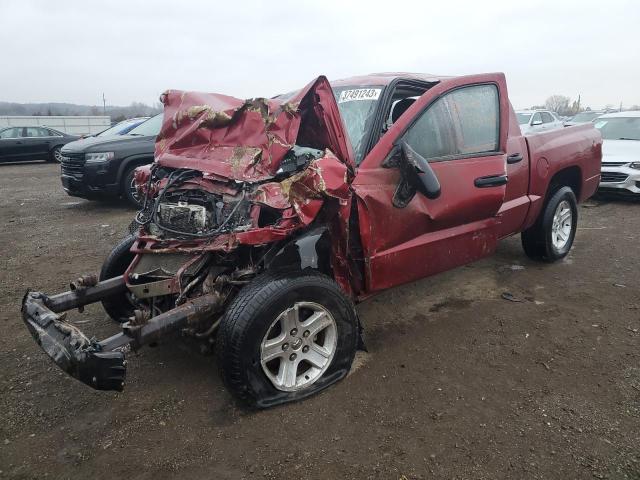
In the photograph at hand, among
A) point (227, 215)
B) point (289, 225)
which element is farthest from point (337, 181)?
point (227, 215)

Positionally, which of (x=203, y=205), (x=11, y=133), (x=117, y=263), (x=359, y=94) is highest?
(x=11, y=133)

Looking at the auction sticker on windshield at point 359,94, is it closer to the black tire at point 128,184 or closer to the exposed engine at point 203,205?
the exposed engine at point 203,205

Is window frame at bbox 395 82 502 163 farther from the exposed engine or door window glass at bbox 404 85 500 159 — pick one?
the exposed engine

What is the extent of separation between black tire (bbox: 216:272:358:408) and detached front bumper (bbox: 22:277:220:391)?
0.21m

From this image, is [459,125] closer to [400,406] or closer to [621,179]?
[400,406]

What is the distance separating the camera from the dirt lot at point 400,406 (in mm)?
2314

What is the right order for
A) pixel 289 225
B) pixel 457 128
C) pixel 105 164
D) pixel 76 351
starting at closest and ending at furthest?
pixel 76 351
pixel 289 225
pixel 457 128
pixel 105 164

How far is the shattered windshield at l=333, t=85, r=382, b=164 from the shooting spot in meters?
3.35

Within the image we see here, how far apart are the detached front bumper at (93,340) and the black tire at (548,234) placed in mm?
3631

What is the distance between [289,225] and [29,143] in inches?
678

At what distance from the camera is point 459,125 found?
3.56 meters

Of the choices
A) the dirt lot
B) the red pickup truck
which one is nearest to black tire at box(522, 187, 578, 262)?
the dirt lot

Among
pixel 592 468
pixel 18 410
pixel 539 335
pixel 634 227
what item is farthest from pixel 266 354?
pixel 634 227

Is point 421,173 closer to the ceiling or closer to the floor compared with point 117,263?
closer to the ceiling
